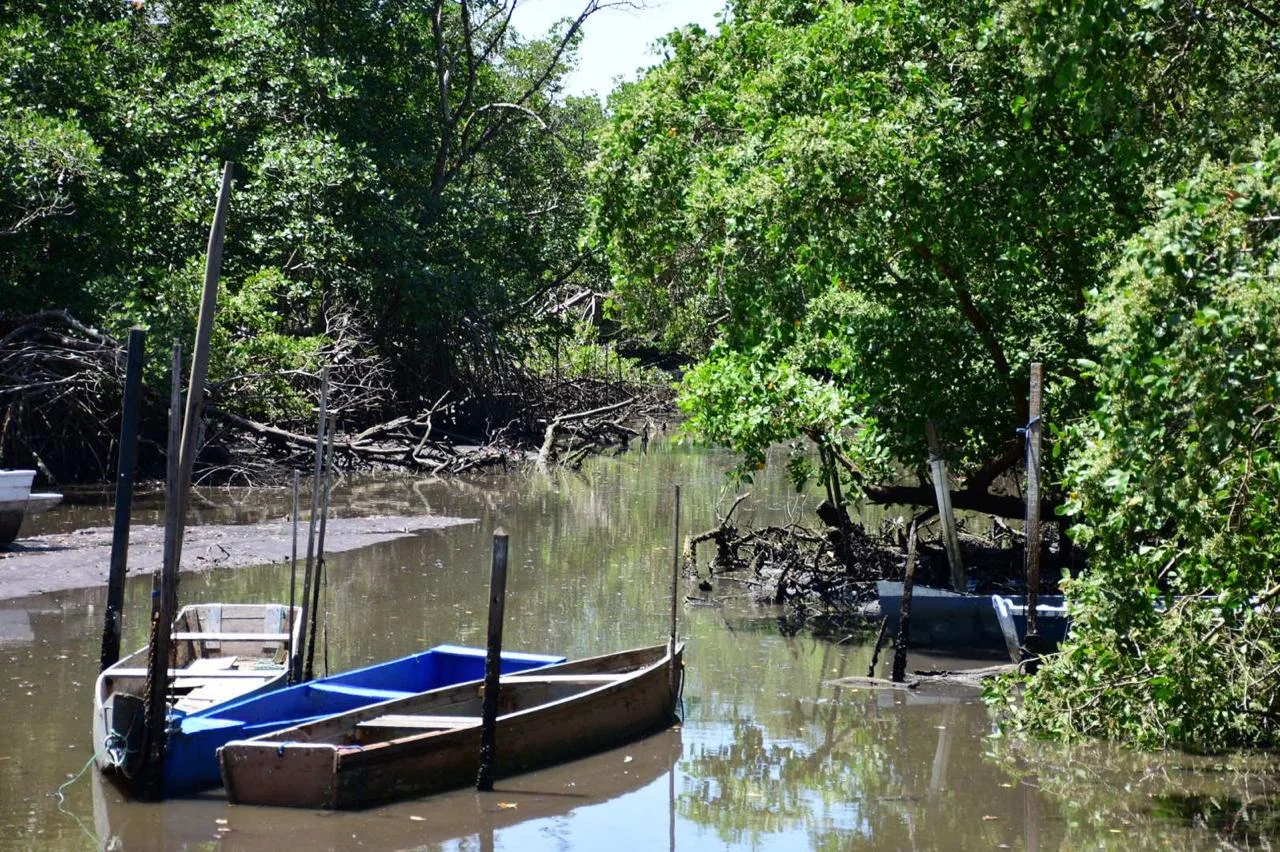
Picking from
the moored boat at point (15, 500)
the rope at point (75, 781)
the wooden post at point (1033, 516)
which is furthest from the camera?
the moored boat at point (15, 500)

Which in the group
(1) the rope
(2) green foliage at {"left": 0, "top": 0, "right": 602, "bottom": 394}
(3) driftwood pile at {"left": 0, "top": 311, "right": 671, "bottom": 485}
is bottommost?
(1) the rope

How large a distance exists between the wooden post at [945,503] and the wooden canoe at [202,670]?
6.58 meters

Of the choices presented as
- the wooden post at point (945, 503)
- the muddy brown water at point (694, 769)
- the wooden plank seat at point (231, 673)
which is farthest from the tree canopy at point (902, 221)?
the wooden plank seat at point (231, 673)

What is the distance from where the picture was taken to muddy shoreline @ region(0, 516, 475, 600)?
16.7 meters

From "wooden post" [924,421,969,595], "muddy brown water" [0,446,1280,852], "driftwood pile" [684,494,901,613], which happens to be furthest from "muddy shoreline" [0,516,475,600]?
"wooden post" [924,421,969,595]

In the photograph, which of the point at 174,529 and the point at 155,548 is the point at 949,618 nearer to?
the point at 174,529

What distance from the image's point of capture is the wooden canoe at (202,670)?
30.9ft

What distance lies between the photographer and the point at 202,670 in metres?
11.6

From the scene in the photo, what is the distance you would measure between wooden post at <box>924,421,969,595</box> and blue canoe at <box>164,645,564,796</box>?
476 centimetres

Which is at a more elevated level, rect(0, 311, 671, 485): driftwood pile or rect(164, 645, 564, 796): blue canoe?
rect(0, 311, 671, 485): driftwood pile

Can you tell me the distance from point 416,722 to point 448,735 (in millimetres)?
401

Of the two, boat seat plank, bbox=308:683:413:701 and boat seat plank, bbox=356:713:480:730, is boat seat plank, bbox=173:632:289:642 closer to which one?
boat seat plank, bbox=308:683:413:701

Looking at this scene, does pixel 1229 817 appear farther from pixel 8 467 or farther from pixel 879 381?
pixel 8 467

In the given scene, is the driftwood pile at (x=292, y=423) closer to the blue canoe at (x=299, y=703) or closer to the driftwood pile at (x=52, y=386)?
the driftwood pile at (x=52, y=386)
